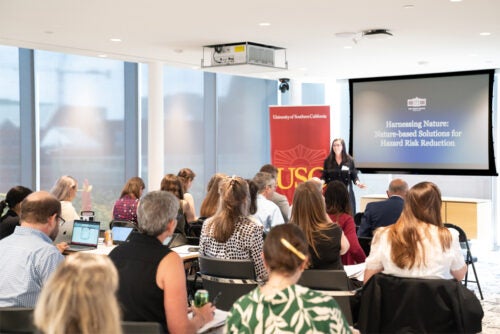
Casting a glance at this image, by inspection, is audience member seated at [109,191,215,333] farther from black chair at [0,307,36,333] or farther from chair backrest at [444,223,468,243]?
chair backrest at [444,223,468,243]

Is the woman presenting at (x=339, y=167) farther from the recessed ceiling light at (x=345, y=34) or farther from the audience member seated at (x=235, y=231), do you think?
the audience member seated at (x=235, y=231)

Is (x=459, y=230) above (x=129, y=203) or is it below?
Answer: below

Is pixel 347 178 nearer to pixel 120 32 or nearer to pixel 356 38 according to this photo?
pixel 356 38

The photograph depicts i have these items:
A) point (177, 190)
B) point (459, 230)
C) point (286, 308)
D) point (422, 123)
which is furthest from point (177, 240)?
point (422, 123)

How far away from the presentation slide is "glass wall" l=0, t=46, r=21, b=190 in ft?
19.1

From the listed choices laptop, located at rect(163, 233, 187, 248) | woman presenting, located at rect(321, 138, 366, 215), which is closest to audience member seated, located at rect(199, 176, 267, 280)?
laptop, located at rect(163, 233, 187, 248)

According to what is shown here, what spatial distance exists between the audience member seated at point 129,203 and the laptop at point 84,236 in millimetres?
735

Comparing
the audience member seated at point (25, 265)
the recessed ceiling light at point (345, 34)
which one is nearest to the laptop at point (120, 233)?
the audience member seated at point (25, 265)

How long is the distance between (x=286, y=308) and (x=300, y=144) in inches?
362

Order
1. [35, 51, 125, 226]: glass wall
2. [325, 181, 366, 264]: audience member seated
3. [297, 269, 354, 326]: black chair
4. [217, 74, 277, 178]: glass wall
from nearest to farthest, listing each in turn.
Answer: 1. [297, 269, 354, 326]: black chair
2. [325, 181, 366, 264]: audience member seated
3. [35, 51, 125, 226]: glass wall
4. [217, 74, 277, 178]: glass wall

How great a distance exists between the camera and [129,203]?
6.79m

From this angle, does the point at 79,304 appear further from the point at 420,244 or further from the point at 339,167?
the point at 339,167

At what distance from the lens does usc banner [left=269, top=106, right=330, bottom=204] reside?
37.5 feet

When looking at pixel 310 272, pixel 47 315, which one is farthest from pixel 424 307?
pixel 47 315
